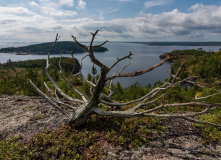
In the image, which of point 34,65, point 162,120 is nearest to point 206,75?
point 162,120

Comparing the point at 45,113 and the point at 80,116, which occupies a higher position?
the point at 80,116

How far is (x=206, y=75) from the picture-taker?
96875 mm

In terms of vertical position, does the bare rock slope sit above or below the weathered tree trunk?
below

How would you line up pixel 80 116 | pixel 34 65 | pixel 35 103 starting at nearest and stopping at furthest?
pixel 80 116
pixel 35 103
pixel 34 65

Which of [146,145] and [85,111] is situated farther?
[85,111]

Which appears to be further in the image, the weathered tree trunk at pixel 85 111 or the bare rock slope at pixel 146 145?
the weathered tree trunk at pixel 85 111

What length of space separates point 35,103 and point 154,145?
7.75 m

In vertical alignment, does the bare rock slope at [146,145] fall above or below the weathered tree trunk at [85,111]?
below

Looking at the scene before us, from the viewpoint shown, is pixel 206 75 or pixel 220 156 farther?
pixel 206 75

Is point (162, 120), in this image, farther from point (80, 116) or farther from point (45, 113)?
point (45, 113)

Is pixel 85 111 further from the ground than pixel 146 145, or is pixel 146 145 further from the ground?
pixel 85 111

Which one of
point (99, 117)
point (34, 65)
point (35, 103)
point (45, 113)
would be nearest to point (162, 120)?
point (99, 117)

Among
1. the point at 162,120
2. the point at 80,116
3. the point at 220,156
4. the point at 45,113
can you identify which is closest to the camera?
the point at 220,156

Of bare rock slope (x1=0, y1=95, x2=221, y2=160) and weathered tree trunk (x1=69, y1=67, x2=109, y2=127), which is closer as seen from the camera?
bare rock slope (x1=0, y1=95, x2=221, y2=160)
